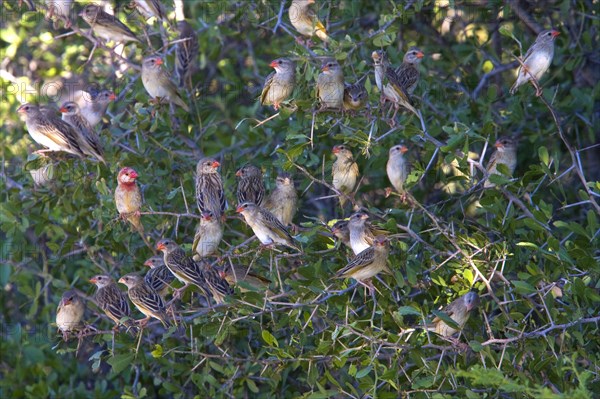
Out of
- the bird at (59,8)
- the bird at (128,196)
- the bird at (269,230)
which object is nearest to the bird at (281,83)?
the bird at (269,230)

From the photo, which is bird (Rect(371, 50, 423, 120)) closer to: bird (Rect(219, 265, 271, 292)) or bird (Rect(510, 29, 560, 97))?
bird (Rect(510, 29, 560, 97))

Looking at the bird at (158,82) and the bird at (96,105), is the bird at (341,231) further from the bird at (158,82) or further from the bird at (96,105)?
the bird at (96,105)

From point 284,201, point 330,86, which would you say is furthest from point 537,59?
point 284,201

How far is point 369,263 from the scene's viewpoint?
18.6 feet

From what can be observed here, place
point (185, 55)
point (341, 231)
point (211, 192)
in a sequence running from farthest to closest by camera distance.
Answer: point (185, 55)
point (211, 192)
point (341, 231)

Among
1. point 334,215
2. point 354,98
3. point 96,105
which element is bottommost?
point 334,215

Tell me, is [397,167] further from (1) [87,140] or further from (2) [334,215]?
(1) [87,140]

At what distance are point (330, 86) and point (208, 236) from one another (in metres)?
1.29

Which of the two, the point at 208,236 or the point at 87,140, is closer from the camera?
the point at 208,236

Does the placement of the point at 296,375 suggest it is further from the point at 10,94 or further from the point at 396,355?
the point at 10,94

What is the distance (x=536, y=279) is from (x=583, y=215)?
1974mm

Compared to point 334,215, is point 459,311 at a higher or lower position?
higher

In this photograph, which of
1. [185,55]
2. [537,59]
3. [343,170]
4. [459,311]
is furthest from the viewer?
[185,55]

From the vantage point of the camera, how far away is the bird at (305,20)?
23.1ft
